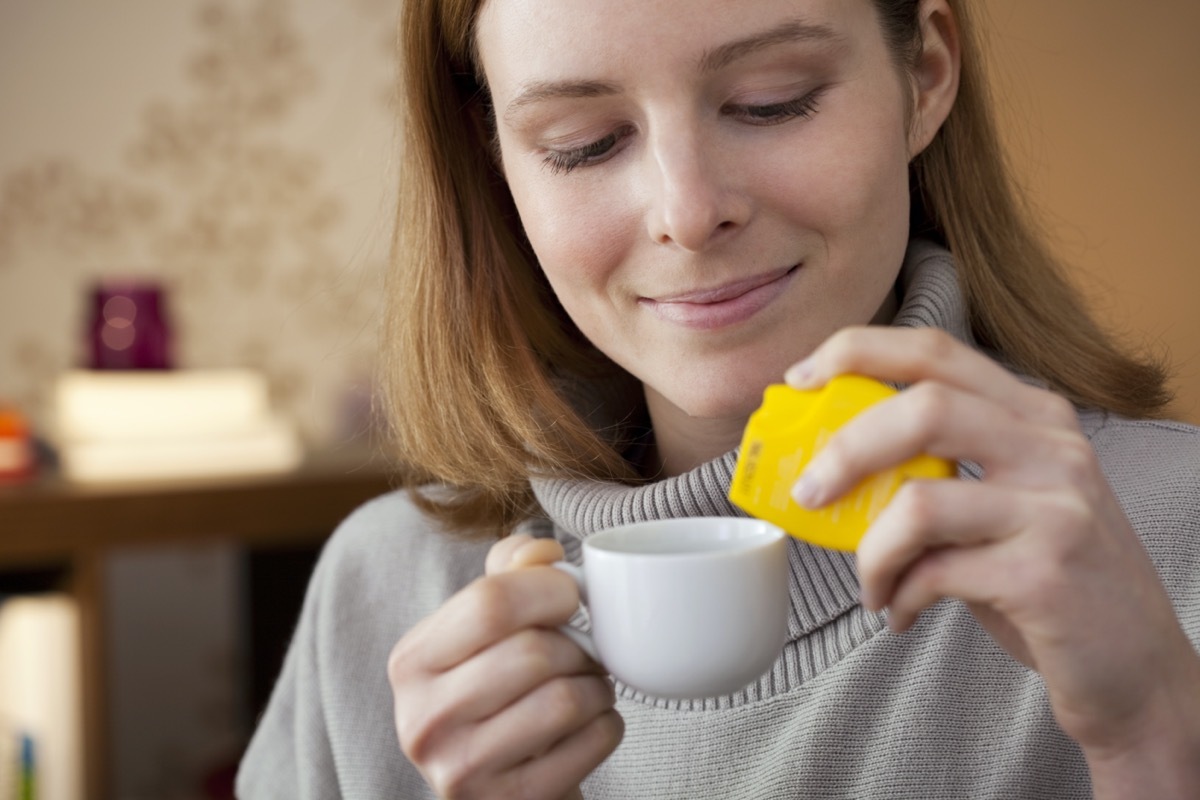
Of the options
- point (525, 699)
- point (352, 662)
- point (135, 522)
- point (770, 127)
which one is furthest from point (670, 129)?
point (135, 522)

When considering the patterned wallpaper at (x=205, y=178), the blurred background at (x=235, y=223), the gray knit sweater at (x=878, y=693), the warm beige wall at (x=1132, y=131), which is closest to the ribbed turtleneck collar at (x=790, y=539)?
the gray knit sweater at (x=878, y=693)

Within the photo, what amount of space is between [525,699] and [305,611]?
0.62m

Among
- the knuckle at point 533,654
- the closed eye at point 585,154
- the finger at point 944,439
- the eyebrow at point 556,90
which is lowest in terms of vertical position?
the knuckle at point 533,654

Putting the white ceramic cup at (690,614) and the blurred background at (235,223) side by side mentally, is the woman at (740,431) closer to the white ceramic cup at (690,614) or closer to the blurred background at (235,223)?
the white ceramic cup at (690,614)

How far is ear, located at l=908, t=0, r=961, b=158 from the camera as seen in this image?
1069 mm

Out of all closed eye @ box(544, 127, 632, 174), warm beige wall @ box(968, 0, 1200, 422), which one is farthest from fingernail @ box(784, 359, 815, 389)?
warm beige wall @ box(968, 0, 1200, 422)

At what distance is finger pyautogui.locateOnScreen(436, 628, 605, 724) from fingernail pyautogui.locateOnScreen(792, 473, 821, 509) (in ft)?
0.56

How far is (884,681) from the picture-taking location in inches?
40.1

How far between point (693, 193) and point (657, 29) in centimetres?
12

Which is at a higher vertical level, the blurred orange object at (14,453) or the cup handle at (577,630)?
the cup handle at (577,630)

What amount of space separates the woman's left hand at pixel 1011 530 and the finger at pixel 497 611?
16 centimetres

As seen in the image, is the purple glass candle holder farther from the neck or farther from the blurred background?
the neck

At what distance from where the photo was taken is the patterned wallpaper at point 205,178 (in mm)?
2496

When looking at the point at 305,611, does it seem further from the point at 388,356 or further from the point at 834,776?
the point at 834,776
